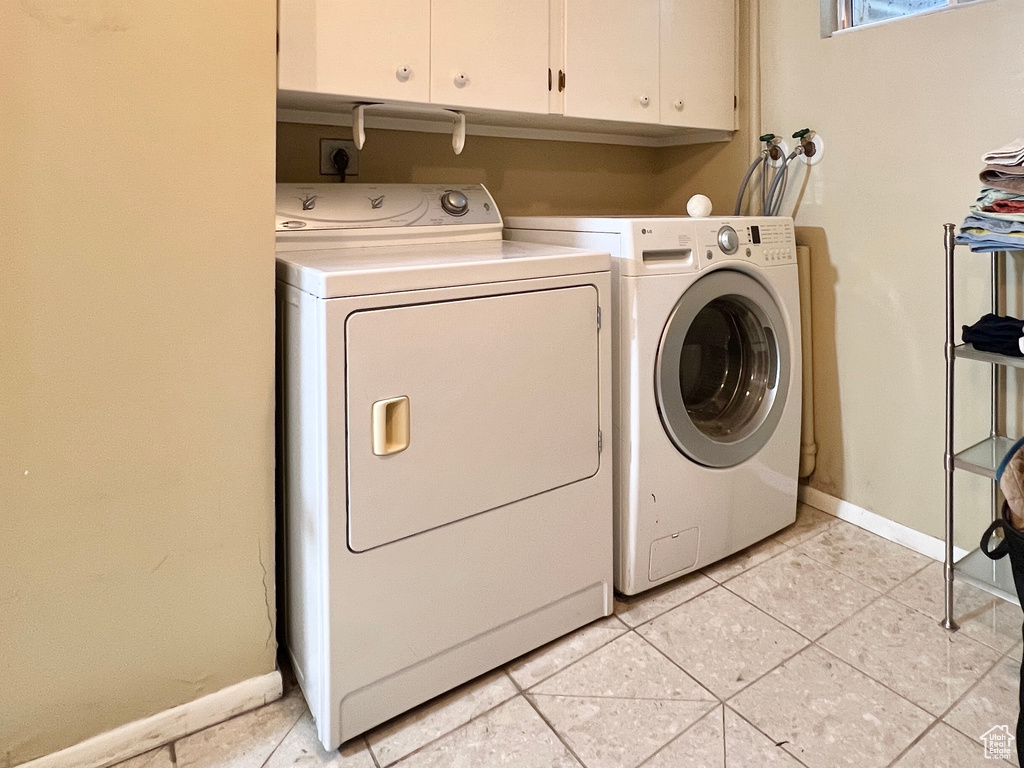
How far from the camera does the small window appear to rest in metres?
1.81

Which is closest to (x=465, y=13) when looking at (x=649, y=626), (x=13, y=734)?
(x=649, y=626)

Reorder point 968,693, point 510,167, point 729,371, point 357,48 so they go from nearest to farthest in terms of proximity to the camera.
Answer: point 968,693
point 357,48
point 729,371
point 510,167

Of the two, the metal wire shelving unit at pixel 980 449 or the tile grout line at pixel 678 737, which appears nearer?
the tile grout line at pixel 678 737

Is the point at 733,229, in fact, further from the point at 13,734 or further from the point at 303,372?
the point at 13,734

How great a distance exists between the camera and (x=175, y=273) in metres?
1.21

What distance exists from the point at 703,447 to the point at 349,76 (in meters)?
1.24

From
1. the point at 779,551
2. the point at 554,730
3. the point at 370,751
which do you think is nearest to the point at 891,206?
the point at 779,551

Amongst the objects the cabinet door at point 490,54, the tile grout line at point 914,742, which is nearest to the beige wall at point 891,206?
the tile grout line at point 914,742

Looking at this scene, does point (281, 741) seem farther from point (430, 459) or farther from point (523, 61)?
point (523, 61)

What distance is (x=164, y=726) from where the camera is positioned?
1313mm

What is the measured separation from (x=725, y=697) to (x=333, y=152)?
5.57 feet

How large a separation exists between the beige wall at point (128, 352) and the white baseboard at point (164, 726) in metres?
0.02

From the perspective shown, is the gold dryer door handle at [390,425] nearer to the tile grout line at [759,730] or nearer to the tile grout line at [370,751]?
the tile grout line at [370,751]

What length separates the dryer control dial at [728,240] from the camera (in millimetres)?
1776
